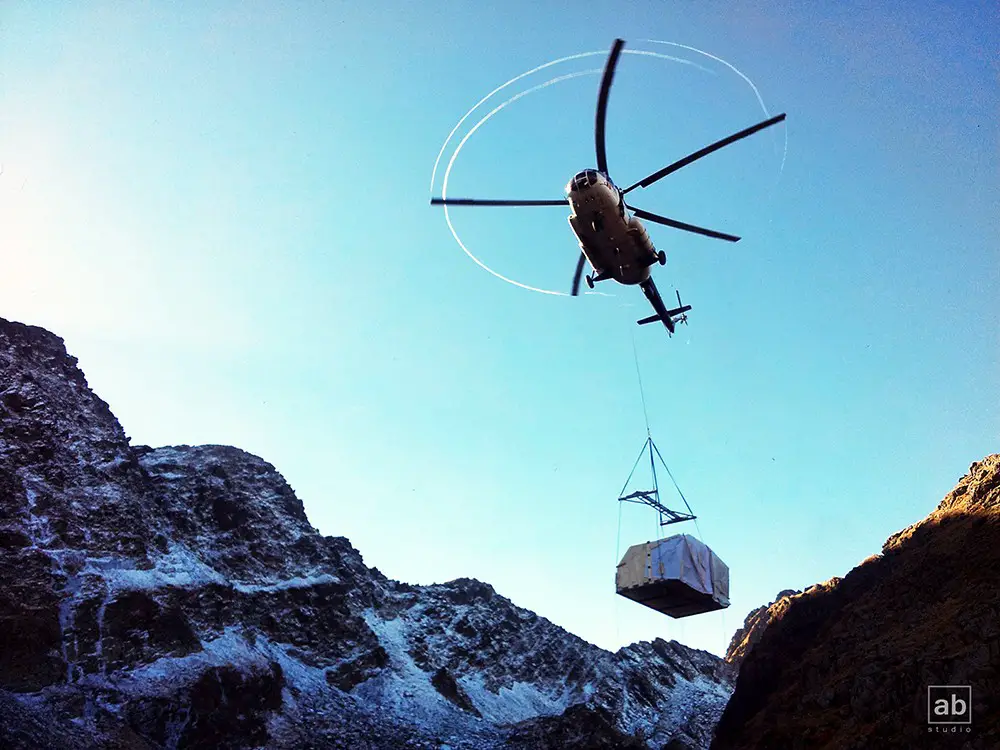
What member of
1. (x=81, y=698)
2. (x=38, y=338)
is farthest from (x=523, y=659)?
(x=38, y=338)

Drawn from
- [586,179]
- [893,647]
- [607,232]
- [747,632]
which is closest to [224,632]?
[893,647]

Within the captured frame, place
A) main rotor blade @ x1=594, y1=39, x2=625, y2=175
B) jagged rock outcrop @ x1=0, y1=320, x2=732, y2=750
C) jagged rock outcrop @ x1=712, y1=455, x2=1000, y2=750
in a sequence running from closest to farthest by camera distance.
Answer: main rotor blade @ x1=594, y1=39, x2=625, y2=175 → jagged rock outcrop @ x1=712, y1=455, x2=1000, y2=750 → jagged rock outcrop @ x1=0, y1=320, x2=732, y2=750

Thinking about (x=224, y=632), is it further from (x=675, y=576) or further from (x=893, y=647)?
(x=893, y=647)

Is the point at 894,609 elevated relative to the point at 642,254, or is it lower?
lower

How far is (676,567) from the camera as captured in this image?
2473cm

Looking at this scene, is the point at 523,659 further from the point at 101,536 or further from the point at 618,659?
the point at 101,536

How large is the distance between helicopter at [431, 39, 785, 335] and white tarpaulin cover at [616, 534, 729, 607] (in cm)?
948

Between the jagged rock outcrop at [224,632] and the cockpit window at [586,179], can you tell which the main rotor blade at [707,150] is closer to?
the cockpit window at [586,179]

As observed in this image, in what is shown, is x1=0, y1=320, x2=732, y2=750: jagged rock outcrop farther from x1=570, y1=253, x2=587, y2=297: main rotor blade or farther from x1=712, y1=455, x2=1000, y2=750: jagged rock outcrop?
x1=570, y1=253, x2=587, y2=297: main rotor blade

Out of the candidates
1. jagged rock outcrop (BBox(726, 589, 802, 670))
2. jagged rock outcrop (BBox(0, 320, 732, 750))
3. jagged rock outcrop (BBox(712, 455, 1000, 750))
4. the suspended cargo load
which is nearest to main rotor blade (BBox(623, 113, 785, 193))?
the suspended cargo load

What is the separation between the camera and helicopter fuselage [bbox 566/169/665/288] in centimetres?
2166

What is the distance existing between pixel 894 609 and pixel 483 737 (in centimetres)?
4958

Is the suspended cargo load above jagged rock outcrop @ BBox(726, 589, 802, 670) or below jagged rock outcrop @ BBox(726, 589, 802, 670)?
below

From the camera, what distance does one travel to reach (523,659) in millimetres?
99312
